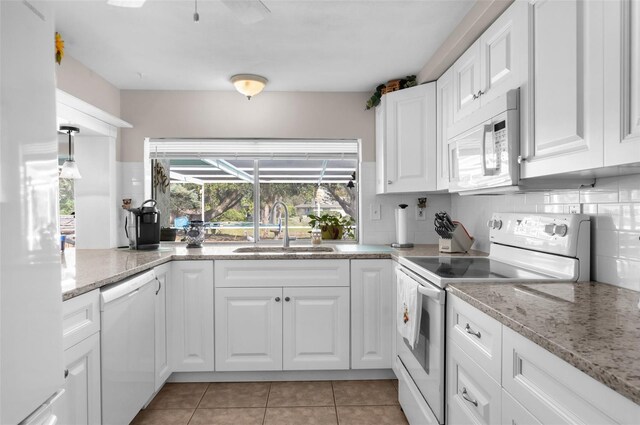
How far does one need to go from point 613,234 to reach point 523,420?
88cm

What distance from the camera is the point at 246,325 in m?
2.61

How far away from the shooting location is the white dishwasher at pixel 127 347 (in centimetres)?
170

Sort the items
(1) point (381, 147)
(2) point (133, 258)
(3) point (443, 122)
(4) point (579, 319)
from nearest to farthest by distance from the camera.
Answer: (4) point (579, 319)
(2) point (133, 258)
(3) point (443, 122)
(1) point (381, 147)

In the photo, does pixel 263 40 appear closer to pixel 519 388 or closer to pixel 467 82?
pixel 467 82

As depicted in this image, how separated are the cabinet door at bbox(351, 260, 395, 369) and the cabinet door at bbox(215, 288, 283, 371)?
540mm

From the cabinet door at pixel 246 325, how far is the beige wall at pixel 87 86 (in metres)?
1.66

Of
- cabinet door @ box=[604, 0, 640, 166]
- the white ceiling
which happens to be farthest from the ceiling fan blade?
cabinet door @ box=[604, 0, 640, 166]

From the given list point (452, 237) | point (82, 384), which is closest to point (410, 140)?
point (452, 237)

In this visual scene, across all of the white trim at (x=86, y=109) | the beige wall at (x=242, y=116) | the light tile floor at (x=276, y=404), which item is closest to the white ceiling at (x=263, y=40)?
the beige wall at (x=242, y=116)

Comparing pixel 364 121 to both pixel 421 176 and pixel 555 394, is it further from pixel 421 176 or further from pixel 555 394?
pixel 555 394

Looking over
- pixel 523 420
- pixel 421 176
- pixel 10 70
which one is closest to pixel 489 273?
pixel 523 420

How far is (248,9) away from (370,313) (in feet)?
6.64

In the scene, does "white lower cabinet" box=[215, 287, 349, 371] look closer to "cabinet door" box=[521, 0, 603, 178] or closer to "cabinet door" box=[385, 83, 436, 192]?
"cabinet door" box=[385, 83, 436, 192]

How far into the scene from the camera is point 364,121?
3.21 m
